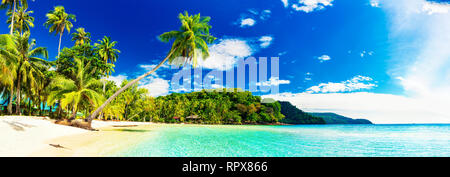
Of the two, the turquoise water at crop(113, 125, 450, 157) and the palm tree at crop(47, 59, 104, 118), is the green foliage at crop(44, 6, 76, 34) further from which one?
the turquoise water at crop(113, 125, 450, 157)

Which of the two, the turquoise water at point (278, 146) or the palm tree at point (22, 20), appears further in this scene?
the palm tree at point (22, 20)

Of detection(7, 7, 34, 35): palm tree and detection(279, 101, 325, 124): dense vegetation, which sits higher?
detection(7, 7, 34, 35): palm tree

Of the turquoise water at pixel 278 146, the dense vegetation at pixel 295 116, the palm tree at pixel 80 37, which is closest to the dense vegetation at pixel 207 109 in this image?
the palm tree at pixel 80 37

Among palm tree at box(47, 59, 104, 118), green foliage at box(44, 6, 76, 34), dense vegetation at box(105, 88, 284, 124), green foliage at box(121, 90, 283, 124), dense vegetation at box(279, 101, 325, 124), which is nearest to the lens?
palm tree at box(47, 59, 104, 118)

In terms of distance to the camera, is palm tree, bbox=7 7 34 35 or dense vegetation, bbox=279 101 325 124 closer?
palm tree, bbox=7 7 34 35

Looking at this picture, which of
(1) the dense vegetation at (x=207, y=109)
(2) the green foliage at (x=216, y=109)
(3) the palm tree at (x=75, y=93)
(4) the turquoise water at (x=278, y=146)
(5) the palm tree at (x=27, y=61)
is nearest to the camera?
(4) the turquoise water at (x=278, y=146)

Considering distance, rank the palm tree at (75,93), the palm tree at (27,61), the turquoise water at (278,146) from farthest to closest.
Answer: the palm tree at (27,61)
the palm tree at (75,93)
the turquoise water at (278,146)

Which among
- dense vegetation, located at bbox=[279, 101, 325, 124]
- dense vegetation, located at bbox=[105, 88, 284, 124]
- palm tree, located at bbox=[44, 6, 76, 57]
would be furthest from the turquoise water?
dense vegetation, located at bbox=[279, 101, 325, 124]

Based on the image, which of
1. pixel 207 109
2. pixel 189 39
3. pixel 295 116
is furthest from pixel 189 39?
pixel 295 116

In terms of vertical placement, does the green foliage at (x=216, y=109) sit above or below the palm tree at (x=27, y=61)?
below

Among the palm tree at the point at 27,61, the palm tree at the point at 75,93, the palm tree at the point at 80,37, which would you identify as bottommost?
the palm tree at the point at 75,93

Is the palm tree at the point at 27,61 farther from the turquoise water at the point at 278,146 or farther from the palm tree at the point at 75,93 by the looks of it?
the turquoise water at the point at 278,146

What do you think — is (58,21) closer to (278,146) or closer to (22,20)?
(22,20)
